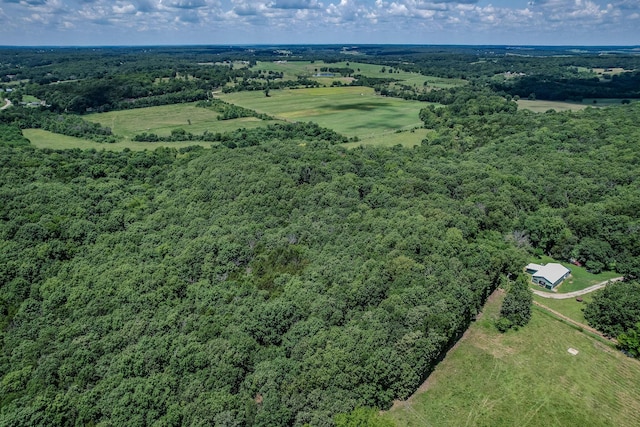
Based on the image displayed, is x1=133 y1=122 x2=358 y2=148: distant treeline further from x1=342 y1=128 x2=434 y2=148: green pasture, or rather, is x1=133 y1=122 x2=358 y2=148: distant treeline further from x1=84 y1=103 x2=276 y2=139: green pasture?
x1=84 y1=103 x2=276 y2=139: green pasture

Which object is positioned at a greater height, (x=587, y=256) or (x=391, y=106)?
(x=391, y=106)

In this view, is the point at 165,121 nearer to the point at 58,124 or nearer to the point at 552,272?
the point at 58,124

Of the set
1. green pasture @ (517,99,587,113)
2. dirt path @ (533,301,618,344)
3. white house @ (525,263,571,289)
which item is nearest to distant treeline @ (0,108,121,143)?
white house @ (525,263,571,289)

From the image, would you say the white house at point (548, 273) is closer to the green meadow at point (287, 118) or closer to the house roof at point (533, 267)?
the house roof at point (533, 267)

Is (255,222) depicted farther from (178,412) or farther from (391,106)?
(391,106)

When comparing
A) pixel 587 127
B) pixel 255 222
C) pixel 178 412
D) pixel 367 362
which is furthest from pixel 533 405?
pixel 587 127

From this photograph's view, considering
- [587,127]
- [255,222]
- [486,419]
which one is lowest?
[486,419]
